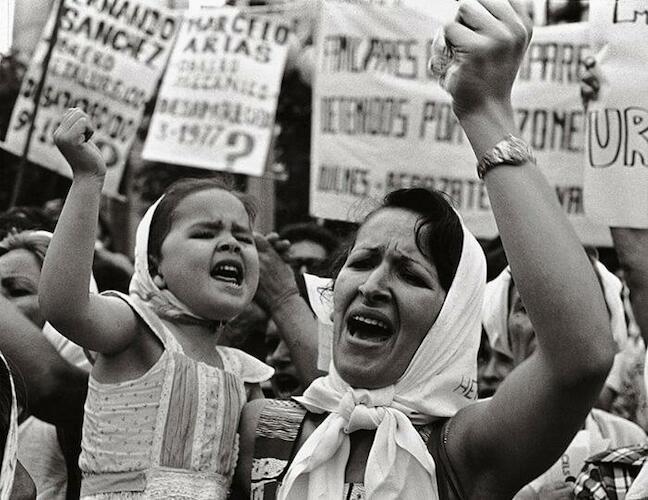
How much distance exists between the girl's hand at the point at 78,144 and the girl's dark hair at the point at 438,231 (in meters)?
0.73

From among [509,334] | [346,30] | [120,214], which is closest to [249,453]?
[509,334]

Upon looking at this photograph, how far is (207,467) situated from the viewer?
3.06 meters

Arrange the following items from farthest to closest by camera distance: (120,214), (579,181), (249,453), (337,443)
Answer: (120,214)
(579,181)
(249,453)
(337,443)

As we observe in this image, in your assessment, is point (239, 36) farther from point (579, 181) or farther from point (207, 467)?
point (207, 467)

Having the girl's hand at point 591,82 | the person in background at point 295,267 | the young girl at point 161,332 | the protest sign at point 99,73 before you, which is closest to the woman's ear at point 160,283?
the young girl at point 161,332

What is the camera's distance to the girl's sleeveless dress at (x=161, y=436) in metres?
3.06

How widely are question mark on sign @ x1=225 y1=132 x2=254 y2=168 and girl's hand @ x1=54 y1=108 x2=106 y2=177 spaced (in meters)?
3.75

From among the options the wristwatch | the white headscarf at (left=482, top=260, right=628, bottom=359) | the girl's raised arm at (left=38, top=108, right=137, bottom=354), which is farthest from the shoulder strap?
the white headscarf at (left=482, top=260, right=628, bottom=359)

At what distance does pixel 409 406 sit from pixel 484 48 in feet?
2.51

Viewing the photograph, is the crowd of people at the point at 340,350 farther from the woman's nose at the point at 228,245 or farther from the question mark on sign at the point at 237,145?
the question mark on sign at the point at 237,145

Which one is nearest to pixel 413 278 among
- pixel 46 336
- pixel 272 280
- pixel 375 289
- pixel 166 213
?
pixel 375 289

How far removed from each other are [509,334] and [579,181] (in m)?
1.69

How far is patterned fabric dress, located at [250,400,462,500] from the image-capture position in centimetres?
246

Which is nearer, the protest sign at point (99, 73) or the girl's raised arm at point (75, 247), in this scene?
the girl's raised arm at point (75, 247)
